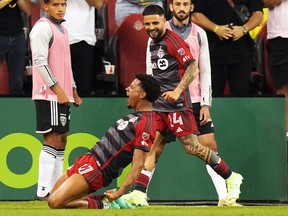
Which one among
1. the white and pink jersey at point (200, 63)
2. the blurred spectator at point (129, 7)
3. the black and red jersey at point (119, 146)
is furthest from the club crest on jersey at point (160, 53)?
the blurred spectator at point (129, 7)

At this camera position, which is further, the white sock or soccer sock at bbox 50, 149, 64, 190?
the white sock

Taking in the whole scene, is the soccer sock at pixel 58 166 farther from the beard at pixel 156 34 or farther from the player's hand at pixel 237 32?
the player's hand at pixel 237 32

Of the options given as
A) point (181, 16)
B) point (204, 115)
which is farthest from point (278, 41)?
point (204, 115)

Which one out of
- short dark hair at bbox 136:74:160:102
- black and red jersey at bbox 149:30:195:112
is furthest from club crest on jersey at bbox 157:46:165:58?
short dark hair at bbox 136:74:160:102

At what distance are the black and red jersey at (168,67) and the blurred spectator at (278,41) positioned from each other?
1984 millimetres

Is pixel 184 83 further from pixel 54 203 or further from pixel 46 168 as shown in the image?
pixel 54 203

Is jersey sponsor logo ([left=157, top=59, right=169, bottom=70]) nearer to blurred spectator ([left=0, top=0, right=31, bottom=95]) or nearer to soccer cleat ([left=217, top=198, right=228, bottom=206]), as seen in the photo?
soccer cleat ([left=217, top=198, right=228, bottom=206])

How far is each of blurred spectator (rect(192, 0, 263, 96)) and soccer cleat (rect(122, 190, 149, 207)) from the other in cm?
232

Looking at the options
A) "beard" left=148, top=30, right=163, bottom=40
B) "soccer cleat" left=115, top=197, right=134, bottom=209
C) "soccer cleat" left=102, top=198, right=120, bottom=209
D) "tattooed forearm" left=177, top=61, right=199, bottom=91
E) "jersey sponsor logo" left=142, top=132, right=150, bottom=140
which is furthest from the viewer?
"beard" left=148, top=30, right=163, bottom=40

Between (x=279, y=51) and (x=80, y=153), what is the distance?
289 centimetres

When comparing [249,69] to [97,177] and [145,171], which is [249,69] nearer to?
[145,171]

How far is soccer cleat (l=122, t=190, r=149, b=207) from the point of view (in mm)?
10656

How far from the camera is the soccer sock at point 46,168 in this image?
11219 millimetres

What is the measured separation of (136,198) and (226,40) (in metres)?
2.88
